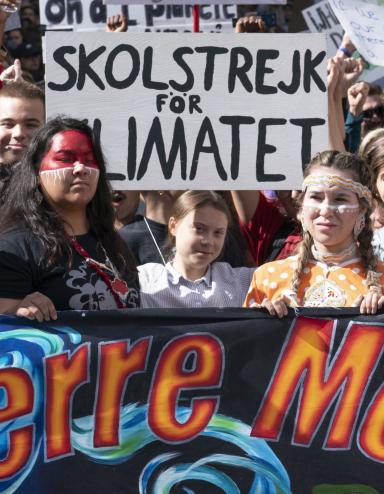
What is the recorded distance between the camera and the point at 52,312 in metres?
3.20

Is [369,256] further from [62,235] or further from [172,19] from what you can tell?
[172,19]

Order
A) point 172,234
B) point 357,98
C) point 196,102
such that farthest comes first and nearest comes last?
1. point 357,98
2. point 172,234
3. point 196,102

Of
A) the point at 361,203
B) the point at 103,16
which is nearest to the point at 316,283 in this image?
the point at 361,203

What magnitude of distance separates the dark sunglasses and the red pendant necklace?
118 inches

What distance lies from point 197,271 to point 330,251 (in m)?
0.66

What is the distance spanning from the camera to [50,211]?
3480mm

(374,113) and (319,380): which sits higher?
(374,113)

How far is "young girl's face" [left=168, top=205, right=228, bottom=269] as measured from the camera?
162 inches

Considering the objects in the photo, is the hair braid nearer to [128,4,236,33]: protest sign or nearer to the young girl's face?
the young girl's face

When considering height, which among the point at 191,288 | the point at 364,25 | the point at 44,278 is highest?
the point at 364,25

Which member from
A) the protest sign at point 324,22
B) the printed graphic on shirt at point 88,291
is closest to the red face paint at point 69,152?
the printed graphic on shirt at point 88,291

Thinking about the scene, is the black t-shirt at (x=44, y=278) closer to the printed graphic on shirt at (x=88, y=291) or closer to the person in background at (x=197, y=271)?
the printed graphic on shirt at (x=88, y=291)

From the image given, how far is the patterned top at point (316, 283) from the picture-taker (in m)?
3.58

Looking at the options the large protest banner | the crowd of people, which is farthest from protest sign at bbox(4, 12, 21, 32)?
the large protest banner
